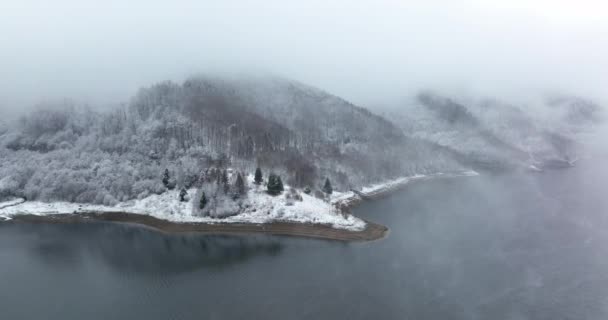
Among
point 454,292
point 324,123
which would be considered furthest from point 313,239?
point 324,123

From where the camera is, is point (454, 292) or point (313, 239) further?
point (313, 239)

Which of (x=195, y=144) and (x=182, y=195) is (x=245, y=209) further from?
(x=195, y=144)

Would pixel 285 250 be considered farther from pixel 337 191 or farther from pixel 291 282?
pixel 337 191

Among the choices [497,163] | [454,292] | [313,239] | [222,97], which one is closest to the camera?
[454,292]

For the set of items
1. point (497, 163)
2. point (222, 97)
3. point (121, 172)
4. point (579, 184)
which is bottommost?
point (121, 172)

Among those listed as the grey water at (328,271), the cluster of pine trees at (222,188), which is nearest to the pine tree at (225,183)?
the cluster of pine trees at (222,188)

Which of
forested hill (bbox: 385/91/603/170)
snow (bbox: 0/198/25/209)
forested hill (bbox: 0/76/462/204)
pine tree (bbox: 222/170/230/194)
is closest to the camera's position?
pine tree (bbox: 222/170/230/194)

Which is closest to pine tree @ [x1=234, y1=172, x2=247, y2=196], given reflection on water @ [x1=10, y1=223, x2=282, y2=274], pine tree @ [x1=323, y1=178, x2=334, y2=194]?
reflection on water @ [x1=10, y1=223, x2=282, y2=274]

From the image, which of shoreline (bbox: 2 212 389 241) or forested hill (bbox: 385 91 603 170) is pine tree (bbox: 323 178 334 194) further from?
forested hill (bbox: 385 91 603 170)
